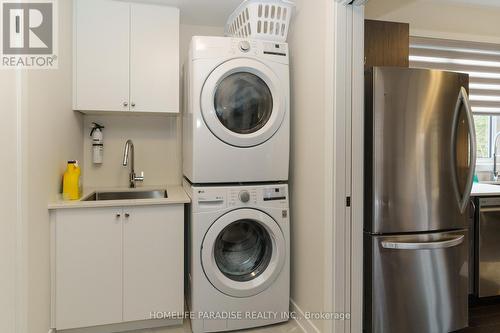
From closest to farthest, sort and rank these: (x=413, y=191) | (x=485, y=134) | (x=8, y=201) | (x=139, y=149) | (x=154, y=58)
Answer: (x=8, y=201)
(x=413, y=191)
(x=154, y=58)
(x=139, y=149)
(x=485, y=134)

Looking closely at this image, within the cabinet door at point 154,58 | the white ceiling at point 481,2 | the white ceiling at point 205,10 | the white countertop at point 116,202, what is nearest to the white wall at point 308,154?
the white ceiling at point 205,10

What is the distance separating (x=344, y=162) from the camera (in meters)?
1.65

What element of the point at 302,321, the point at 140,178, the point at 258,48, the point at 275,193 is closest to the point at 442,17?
the point at 258,48

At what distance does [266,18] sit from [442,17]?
1.91 m

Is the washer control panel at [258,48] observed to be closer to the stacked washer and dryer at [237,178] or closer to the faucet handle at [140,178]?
the stacked washer and dryer at [237,178]

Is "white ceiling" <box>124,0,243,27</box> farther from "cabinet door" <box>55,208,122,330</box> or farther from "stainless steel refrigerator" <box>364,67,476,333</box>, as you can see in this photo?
"cabinet door" <box>55,208,122,330</box>

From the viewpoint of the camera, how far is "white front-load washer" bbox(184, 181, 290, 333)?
1.95 m

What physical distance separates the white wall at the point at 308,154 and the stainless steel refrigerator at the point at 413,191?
29 centimetres

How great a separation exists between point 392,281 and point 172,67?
2082 millimetres

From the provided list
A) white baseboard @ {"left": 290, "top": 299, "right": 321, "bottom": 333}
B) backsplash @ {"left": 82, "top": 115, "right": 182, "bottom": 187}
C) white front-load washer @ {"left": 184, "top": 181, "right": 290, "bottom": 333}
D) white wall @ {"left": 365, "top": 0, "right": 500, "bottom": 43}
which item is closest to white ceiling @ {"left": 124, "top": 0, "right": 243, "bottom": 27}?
backsplash @ {"left": 82, "top": 115, "right": 182, "bottom": 187}

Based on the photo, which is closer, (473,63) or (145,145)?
(145,145)

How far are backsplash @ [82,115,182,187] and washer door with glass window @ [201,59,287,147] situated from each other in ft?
2.83

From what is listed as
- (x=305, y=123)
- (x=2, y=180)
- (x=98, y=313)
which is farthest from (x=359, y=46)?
(x=98, y=313)

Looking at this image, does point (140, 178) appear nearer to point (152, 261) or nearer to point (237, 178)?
point (152, 261)
